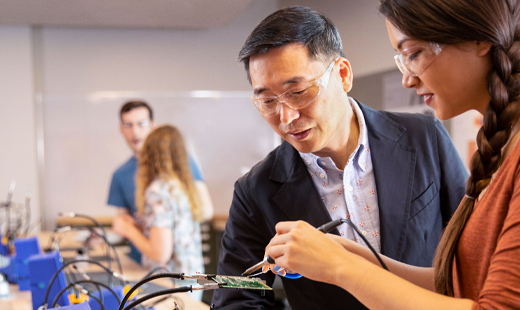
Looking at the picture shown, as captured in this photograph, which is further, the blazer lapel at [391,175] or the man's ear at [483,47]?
the blazer lapel at [391,175]

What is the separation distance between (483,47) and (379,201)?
25.0 inches

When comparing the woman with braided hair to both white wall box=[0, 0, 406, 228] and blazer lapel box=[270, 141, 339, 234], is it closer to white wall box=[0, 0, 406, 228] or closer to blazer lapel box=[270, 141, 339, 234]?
blazer lapel box=[270, 141, 339, 234]

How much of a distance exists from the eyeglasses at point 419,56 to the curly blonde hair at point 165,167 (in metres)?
2.18

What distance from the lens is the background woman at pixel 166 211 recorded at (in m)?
2.70

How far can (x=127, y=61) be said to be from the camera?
527 centimetres

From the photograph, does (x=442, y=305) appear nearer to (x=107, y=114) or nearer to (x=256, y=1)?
(x=107, y=114)

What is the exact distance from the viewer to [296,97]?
1.23 metres

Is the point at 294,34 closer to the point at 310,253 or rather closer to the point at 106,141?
the point at 310,253

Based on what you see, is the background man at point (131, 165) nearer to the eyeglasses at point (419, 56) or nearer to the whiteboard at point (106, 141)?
the whiteboard at point (106, 141)

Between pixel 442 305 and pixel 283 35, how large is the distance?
0.80m

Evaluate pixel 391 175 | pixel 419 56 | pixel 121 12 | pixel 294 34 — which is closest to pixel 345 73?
pixel 294 34

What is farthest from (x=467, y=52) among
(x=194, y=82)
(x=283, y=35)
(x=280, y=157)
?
(x=194, y=82)

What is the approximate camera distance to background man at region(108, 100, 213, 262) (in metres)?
4.34

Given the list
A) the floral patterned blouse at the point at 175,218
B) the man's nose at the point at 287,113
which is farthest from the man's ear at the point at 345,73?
the floral patterned blouse at the point at 175,218
